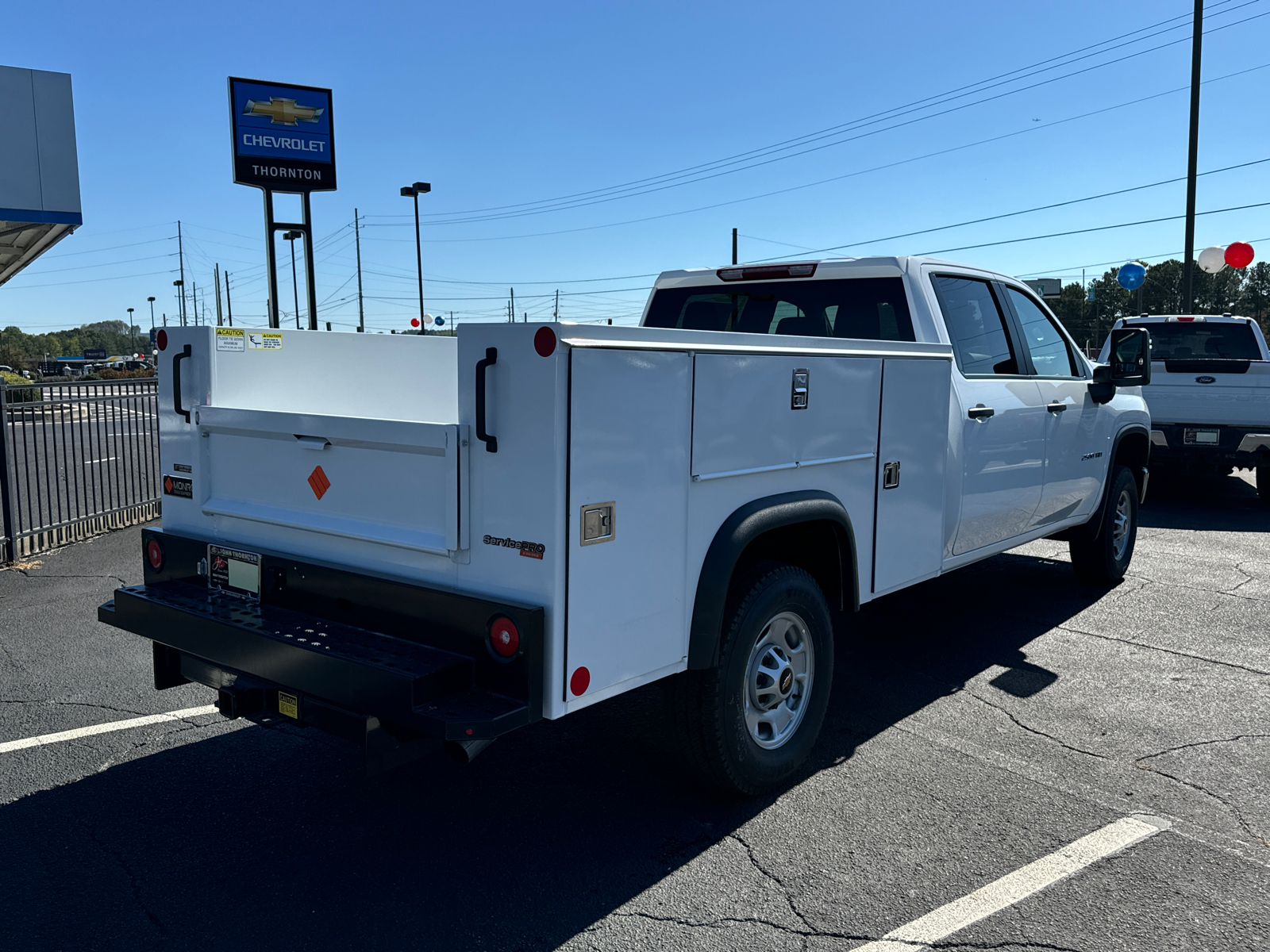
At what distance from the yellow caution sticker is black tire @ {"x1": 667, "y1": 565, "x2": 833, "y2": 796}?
1306 millimetres

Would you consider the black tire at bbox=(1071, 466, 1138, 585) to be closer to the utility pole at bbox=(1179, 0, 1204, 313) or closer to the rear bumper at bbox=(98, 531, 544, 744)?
the rear bumper at bbox=(98, 531, 544, 744)

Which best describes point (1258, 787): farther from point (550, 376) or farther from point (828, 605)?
point (550, 376)

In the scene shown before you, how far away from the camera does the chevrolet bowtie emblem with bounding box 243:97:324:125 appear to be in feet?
45.6

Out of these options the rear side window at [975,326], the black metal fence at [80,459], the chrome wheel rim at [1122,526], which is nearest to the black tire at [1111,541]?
the chrome wheel rim at [1122,526]

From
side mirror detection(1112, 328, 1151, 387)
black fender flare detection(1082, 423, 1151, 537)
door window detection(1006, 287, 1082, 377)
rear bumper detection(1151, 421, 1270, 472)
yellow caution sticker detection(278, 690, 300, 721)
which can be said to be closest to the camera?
yellow caution sticker detection(278, 690, 300, 721)

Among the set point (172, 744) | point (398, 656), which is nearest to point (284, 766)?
point (172, 744)

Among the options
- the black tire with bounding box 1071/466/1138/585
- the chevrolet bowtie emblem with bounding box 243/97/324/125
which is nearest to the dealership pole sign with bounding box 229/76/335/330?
the chevrolet bowtie emblem with bounding box 243/97/324/125

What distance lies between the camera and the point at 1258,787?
4.03 meters

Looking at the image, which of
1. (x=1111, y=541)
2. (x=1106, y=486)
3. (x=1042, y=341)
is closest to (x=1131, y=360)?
(x=1042, y=341)

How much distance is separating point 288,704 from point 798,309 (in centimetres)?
337

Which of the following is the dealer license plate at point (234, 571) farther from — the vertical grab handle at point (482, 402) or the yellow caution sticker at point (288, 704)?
the vertical grab handle at point (482, 402)

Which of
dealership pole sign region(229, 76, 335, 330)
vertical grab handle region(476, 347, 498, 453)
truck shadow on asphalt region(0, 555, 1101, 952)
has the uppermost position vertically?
dealership pole sign region(229, 76, 335, 330)

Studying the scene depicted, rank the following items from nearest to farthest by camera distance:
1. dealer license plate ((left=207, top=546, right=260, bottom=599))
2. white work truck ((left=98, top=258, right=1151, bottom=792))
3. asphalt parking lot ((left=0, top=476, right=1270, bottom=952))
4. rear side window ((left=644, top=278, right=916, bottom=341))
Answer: white work truck ((left=98, top=258, right=1151, bottom=792)), asphalt parking lot ((left=0, top=476, right=1270, bottom=952)), dealer license plate ((left=207, top=546, right=260, bottom=599)), rear side window ((left=644, top=278, right=916, bottom=341))

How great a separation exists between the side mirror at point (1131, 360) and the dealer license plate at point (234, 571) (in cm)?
540
